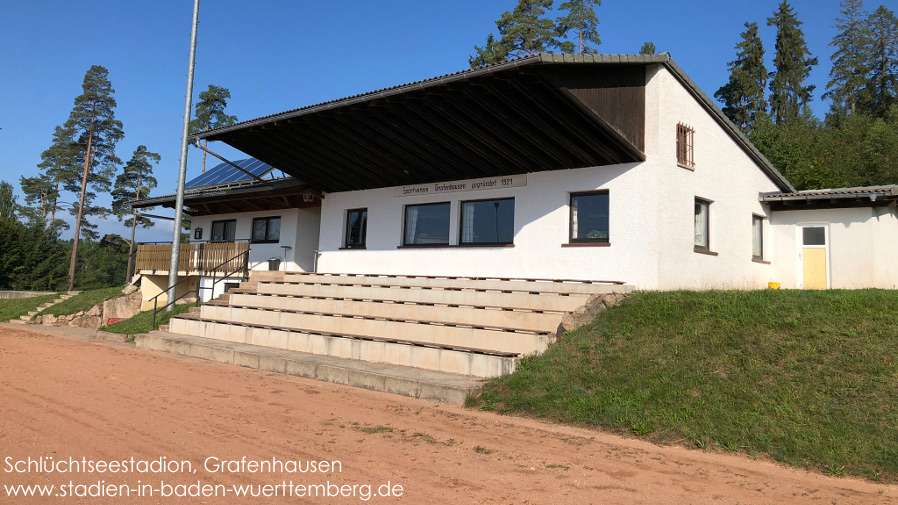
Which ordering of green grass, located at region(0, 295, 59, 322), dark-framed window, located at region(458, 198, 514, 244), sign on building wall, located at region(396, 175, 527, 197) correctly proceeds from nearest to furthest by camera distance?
sign on building wall, located at region(396, 175, 527, 197)
dark-framed window, located at region(458, 198, 514, 244)
green grass, located at region(0, 295, 59, 322)

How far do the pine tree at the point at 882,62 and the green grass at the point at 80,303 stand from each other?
52.8m

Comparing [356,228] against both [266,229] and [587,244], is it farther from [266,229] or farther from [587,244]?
[587,244]

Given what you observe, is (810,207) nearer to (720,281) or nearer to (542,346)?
(720,281)

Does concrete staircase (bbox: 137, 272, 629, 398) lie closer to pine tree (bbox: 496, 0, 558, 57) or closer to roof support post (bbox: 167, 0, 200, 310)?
roof support post (bbox: 167, 0, 200, 310)

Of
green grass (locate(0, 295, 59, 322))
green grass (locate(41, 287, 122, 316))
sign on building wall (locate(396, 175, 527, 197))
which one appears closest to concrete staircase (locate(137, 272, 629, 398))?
sign on building wall (locate(396, 175, 527, 197))

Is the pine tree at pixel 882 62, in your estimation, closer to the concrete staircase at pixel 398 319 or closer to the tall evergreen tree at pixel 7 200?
the concrete staircase at pixel 398 319

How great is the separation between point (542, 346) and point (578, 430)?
278cm

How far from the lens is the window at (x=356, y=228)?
18.7 metres

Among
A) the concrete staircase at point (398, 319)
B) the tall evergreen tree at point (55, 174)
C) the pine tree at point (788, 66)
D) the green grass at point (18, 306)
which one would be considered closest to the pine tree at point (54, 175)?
the tall evergreen tree at point (55, 174)

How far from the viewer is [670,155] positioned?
13.0m

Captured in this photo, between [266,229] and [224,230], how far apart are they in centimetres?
325

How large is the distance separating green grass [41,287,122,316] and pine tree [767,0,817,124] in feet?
151

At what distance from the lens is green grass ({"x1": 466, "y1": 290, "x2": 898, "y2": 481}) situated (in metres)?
6.19

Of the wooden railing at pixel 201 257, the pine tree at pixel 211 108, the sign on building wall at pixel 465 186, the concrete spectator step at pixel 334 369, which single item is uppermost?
the pine tree at pixel 211 108
